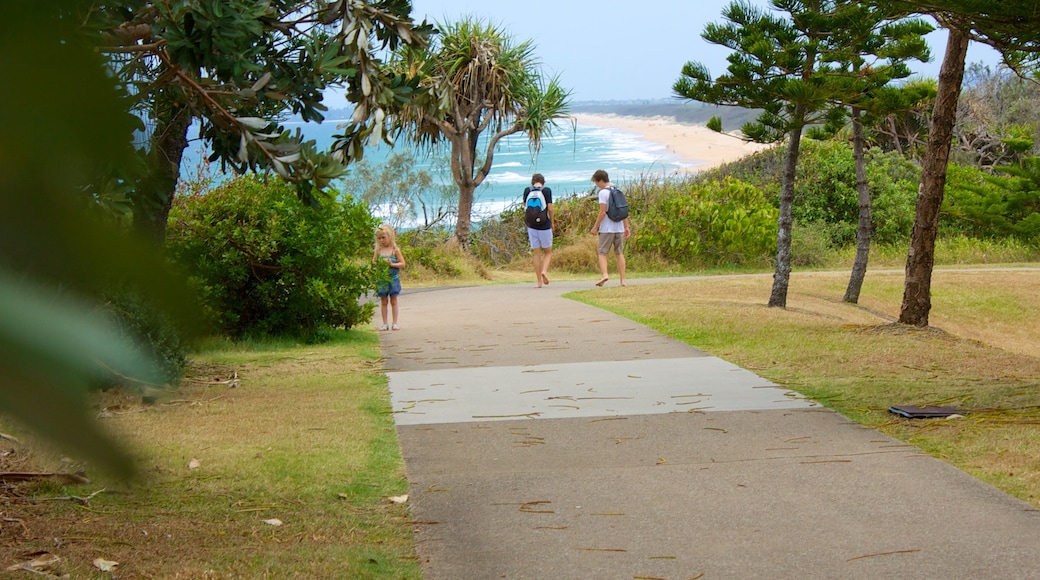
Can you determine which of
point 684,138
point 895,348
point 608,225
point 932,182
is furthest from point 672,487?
point 684,138

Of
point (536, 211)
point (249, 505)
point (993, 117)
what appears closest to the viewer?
point (249, 505)

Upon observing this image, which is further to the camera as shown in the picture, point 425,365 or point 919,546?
point 425,365

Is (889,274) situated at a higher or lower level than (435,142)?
lower

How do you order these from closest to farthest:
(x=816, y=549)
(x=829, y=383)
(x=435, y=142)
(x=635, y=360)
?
(x=816, y=549) < (x=829, y=383) < (x=635, y=360) < (x=435, y=142)

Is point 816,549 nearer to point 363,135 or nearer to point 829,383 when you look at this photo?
point 363,135

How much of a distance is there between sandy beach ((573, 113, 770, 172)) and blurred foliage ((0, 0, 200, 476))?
5903 cm

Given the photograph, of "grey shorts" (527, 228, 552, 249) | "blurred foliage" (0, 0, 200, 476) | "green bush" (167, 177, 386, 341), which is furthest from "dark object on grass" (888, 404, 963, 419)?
"grey shorts" (527, 228, 552, 249)

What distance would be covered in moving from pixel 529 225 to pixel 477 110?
8339 mm

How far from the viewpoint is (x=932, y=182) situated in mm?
10641

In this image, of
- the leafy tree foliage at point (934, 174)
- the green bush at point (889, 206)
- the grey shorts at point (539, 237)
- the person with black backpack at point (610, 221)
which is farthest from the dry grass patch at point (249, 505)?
the green bush at point (889, 206)

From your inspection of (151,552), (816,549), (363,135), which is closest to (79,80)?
(151,552)

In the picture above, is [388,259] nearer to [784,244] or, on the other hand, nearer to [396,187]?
[784,244]

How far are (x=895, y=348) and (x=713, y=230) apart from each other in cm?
1296

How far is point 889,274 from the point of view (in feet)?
64.6
